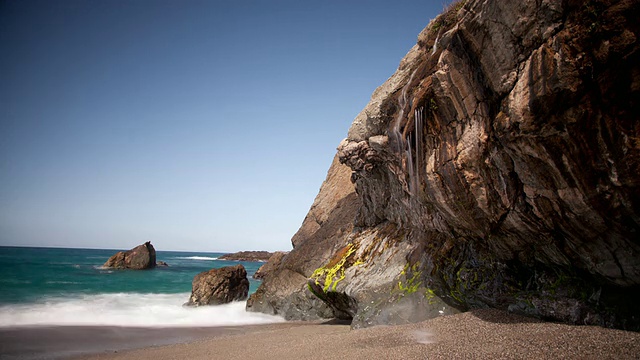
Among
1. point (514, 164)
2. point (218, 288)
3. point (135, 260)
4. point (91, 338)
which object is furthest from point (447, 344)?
point (135, 260)

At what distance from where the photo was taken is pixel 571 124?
17.6 feet

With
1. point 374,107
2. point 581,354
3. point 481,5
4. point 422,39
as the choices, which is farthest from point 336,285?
point 481,5

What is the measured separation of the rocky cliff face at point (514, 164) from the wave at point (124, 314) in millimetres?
8290

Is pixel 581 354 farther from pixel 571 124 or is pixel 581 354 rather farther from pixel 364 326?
pixel 364 326

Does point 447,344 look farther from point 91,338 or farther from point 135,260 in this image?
point 135,260

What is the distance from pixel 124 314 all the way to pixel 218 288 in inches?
204

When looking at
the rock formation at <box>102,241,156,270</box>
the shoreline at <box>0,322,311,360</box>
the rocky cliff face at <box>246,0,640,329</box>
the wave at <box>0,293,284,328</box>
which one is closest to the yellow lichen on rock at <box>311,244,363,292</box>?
the rocky cliff face at <box>246,0,640,329</box>

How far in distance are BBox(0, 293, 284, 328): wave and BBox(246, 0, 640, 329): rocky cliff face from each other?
829cm

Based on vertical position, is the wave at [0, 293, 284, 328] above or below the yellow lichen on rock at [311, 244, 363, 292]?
below

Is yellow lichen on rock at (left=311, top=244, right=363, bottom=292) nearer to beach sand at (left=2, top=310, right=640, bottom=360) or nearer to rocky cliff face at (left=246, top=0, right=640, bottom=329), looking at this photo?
rocky cliff face at (left=246, top=0, right=640, bottom=329)

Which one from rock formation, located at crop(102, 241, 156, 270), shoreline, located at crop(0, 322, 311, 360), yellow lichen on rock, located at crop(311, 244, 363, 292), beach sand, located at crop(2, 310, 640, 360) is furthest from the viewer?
rock formation, located at crop(102, 241, 156, 270)

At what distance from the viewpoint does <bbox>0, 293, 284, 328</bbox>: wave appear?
1622 cm

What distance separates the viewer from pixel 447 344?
647 centimetres

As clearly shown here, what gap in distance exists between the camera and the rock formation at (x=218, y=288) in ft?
68.1
